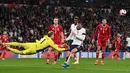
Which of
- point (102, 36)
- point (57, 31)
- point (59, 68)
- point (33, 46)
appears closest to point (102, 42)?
point (102, 36)

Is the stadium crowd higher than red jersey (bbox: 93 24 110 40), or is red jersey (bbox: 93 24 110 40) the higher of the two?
the stadium crowd

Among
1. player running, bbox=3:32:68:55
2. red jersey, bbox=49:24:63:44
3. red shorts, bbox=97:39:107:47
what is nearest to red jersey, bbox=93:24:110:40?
red shorts, bbox=97:39:107:47

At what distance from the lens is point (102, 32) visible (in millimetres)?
24547

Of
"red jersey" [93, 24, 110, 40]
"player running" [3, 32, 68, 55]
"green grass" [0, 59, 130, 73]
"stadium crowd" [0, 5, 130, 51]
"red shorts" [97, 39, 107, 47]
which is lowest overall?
"green grass" [0, 59, 130, 73]

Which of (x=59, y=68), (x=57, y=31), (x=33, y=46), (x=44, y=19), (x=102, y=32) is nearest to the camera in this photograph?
(x=33, y=46)

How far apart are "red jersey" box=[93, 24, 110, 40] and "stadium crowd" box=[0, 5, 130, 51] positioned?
52.7 feet

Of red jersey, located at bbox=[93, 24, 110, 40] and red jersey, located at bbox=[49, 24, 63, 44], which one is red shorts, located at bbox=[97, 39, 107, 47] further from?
red jersey, located at bbox=[49, 24, 63, 44]

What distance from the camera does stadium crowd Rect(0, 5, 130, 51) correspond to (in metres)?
41.2

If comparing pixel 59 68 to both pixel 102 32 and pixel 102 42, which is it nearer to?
pixel 102 42

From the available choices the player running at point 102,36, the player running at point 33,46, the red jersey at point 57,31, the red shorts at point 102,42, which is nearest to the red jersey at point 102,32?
the player running at point 102,36

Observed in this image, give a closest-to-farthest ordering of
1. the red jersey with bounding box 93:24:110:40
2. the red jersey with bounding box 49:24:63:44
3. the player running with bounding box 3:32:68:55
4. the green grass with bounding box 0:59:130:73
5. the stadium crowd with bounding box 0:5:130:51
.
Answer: the player running with bounding box 3:32:68:55 < the green grass with bounding box 0:59:130:73 < the red jersey with bounding box 49:24:63:44 < the red jersey with bounding box 93:24:110:40 < the stadium crowd with bounding box 0:5:130:51

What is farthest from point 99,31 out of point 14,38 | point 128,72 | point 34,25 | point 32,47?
point 34,25

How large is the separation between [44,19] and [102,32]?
20849mm

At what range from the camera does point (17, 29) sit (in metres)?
41.2
